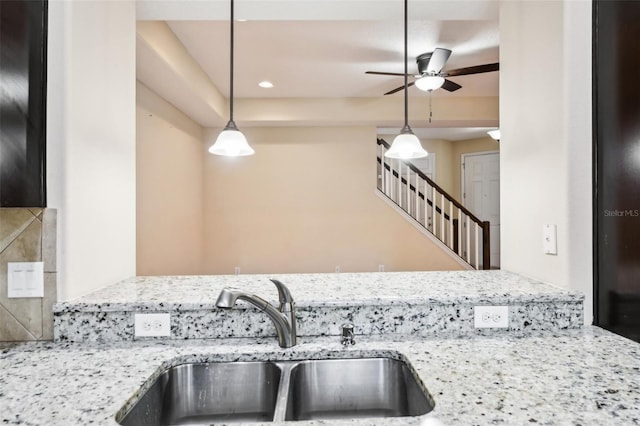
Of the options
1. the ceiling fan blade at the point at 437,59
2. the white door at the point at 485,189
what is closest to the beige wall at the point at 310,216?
the ceiling fan blade at the point at 437,59

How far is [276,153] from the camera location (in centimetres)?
513

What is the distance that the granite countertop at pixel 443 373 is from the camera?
766 millimetres

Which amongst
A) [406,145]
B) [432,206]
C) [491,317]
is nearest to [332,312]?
[491,317]

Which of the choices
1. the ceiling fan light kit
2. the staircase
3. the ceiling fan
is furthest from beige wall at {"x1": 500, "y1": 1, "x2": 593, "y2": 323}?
the staircase

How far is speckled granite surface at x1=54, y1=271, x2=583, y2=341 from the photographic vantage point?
46.5 inches

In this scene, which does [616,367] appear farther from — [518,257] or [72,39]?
[72,39]

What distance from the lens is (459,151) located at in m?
7.14

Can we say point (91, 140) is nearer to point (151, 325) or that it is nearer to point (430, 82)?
point (151, 325)

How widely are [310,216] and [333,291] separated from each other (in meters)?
3.75

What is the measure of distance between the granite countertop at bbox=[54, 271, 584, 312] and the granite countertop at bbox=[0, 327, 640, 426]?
0.42 feet

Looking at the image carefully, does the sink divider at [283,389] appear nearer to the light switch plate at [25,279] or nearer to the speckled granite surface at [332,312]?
the speckled granite surface at [332,312]

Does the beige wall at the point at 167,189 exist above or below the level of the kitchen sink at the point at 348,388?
above

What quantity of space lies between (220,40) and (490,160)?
554 centimetres

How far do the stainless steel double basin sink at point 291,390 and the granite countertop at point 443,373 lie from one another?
38 millimetres
